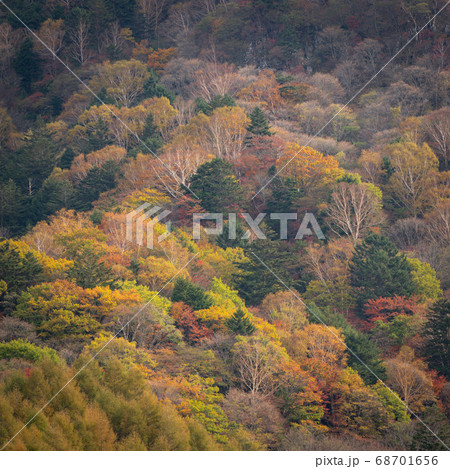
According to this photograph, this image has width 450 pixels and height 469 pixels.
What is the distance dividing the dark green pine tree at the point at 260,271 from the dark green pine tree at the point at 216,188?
465cm

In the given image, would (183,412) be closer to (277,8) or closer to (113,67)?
(113,67)

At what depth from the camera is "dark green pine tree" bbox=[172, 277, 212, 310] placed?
43312 mm

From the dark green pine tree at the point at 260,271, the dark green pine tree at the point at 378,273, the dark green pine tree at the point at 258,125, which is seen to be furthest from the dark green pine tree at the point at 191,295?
the dark green pine tree at the point at 258,125

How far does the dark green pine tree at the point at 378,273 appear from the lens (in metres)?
48.6

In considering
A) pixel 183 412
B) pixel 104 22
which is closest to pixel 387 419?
pixel 183 412

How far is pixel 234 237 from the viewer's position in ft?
175

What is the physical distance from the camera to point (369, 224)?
177 ft

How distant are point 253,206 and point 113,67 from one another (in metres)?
35.0

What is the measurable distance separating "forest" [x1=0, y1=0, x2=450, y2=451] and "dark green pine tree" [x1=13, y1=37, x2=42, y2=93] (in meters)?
0.20

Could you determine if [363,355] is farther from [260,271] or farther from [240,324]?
[260,271]

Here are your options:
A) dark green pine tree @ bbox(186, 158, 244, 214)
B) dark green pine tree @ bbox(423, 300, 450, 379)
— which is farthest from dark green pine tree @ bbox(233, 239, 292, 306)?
dark green pine tree @ bbox(423, 300, 450, 379)

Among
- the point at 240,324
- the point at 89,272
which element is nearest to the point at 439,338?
the point at 240,324

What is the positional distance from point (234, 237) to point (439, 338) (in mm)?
15448

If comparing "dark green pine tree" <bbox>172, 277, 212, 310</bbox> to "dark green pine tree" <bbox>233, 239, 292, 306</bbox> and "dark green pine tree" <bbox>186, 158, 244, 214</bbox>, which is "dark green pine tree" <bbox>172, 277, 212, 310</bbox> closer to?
"dark green pine tree" <bbox>233, 239, 292, 306</bbox>
